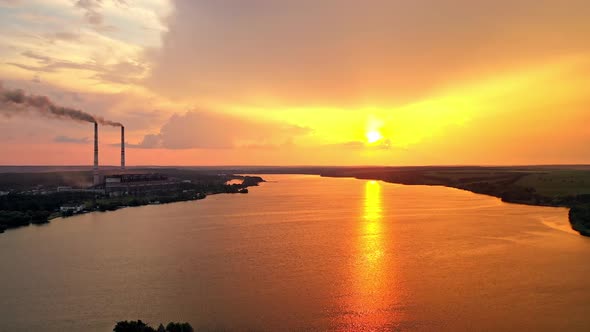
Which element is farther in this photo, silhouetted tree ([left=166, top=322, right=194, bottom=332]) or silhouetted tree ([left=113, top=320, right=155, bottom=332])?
silhouetted tree ([left=166, top=322, right=194, bottom=332])

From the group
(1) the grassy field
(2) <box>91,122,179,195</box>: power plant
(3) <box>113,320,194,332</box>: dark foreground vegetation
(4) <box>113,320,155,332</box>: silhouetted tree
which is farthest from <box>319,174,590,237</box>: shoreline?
(2) <box>91,122,179,195</box>: power plant

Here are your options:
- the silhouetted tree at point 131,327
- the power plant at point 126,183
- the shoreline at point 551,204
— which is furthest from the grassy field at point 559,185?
the power plant at point 126,183

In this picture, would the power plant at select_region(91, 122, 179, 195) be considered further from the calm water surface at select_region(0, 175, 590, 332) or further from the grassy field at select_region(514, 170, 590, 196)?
the grassy field at select_region(514, 170, 590, 196)

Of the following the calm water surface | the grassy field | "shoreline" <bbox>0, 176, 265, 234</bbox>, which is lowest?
the calm water surface

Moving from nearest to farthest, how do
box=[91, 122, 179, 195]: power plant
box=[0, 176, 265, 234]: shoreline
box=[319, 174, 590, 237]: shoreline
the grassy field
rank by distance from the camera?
box=[319, 174, 590, 237]: shoreline, box=[0, 176, 265, 234]: shoreline, the grassy field, box=[91, 122, 179, 195]: power plant

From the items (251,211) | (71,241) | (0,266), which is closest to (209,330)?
(0,266)

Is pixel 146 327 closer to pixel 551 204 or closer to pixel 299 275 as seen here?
pixel 299 275

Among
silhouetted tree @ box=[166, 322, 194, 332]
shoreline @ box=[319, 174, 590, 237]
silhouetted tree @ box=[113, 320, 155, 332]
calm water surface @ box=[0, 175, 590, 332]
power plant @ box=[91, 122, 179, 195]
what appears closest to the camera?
silhouetted tree @ box=[113, 320, 155, 332]

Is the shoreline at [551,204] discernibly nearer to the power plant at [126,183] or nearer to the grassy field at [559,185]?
the grassy field at [559,185]
